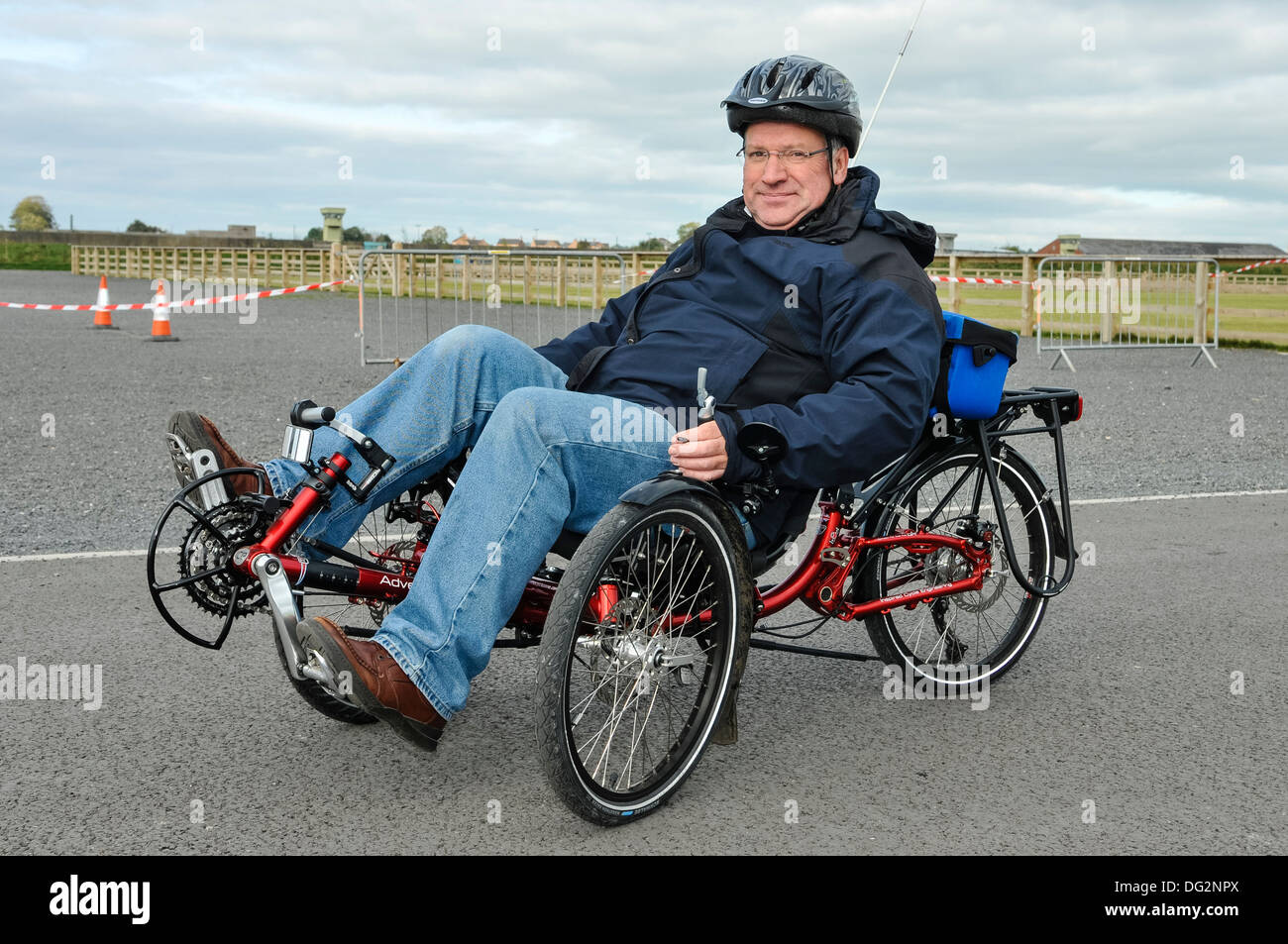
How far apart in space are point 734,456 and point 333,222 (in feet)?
167

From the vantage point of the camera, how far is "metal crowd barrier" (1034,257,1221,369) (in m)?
16.4

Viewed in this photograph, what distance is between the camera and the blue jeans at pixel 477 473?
2.79 m

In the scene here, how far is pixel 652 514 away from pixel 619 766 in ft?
2.49

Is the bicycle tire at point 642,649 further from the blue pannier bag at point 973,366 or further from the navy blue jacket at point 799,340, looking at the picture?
the blue pannier bag at point 973,366

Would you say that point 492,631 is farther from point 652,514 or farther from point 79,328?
point 79,328

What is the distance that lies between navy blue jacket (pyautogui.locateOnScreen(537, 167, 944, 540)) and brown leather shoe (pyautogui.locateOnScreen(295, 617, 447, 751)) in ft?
2.82

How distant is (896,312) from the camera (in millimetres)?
3270

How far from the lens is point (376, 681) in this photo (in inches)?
106

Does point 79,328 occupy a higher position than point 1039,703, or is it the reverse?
point 79,328

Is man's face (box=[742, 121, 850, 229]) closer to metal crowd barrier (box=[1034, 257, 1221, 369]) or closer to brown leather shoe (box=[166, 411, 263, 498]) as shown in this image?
brown leather shoe (box=[166, 411, 263, 498])

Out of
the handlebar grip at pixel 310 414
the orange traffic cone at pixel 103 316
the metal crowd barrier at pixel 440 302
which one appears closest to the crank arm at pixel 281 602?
the handlebar grip at pixel 310 414

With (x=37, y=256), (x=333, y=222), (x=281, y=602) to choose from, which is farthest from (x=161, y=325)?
(x=37, y=256)

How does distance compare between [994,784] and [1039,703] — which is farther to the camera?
[1039,703]

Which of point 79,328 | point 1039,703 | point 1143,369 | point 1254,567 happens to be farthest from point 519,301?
point 1039,703
